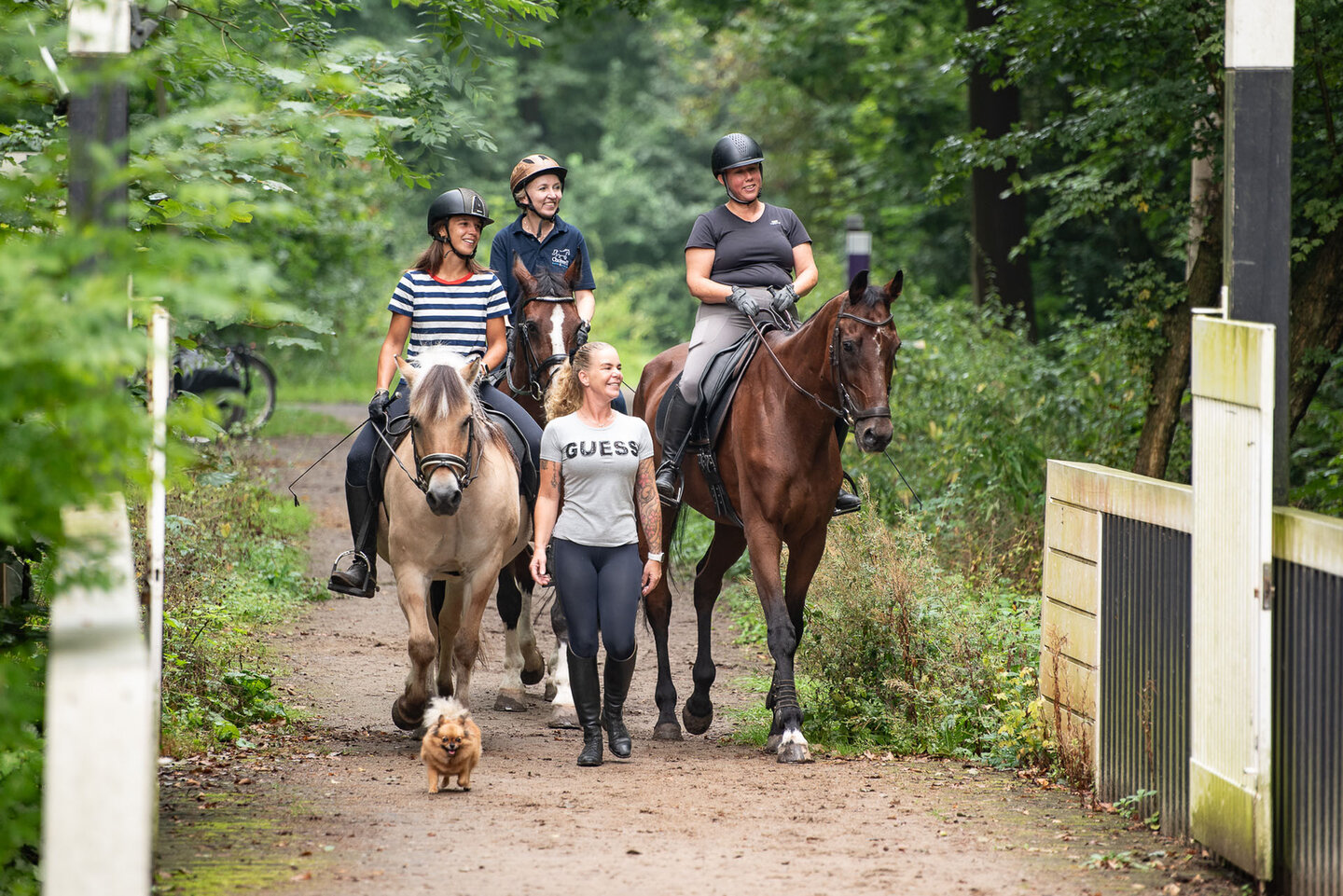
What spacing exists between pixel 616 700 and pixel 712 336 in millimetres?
2444

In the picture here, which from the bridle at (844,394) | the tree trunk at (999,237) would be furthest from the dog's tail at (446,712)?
the tree trunk at (999,237)

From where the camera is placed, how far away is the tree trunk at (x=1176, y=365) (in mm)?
Answer: 12688

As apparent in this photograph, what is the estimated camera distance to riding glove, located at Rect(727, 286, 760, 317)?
8.62 m

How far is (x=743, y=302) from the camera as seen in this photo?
8.62 metres

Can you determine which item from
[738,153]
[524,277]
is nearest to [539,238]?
[524,277]

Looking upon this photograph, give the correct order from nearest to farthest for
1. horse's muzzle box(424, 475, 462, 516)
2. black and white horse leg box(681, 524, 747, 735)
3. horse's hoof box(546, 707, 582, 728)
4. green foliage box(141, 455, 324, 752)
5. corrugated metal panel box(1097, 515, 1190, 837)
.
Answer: corrugated metal panel box(1097, 515, 1190, 837), horse's muzzle box(424, 475, 462, 516), green foliage box(141, 455, 324, 752), black and white horse leg box(681, 524, 747, 735), horse's hoof box(546, 707, 582, 728)

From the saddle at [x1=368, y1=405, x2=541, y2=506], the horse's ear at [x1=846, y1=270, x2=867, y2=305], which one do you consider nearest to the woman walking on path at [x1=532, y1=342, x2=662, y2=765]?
the saddle at [x1=368, y1=405, x2=541, y2=506]

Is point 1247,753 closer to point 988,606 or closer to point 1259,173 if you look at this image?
point 1259,173

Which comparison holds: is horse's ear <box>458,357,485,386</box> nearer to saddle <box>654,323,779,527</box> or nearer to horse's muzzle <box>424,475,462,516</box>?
horse's muzzle <box>424,475,462,516</box>

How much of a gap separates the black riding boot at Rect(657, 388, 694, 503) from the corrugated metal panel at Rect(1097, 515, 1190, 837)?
9.19 feet

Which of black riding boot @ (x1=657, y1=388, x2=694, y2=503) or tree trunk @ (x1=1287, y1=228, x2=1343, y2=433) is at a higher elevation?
tree trunk @ (x1=1287, y1=228, x2=1343, y2=433)

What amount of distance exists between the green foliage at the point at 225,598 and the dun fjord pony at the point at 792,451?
2488mm

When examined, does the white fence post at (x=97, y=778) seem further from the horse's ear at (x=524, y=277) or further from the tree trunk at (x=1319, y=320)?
the tree trunk at (x=1319, y=320)

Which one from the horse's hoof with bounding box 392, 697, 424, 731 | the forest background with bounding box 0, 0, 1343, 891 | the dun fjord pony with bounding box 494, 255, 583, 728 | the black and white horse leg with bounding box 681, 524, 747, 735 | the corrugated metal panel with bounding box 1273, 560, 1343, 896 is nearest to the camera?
the forest background with bounding box 0, 0, 1343, 891
